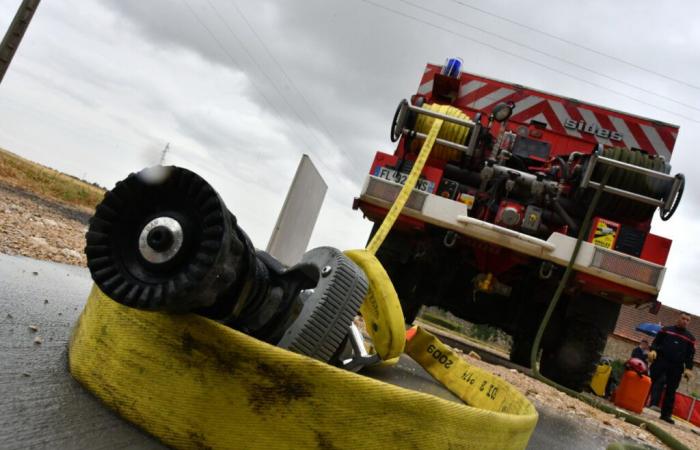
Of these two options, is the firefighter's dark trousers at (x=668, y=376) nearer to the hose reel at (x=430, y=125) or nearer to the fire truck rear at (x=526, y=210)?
the fire truck rear at (x=526, y=210)

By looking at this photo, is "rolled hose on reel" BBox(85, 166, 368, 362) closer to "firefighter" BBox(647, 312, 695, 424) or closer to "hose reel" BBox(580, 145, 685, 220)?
"hose reel" BBox(580, 145, 685, 220)

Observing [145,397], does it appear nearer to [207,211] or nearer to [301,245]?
[207,211]

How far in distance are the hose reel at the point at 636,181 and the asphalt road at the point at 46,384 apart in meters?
2.00

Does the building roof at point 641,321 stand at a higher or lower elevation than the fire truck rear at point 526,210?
higher

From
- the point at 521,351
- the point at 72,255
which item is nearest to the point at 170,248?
Result: the point at 72,255

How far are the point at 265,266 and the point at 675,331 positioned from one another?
8.69m

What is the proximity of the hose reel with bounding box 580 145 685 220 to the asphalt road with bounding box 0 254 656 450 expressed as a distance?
200 cm

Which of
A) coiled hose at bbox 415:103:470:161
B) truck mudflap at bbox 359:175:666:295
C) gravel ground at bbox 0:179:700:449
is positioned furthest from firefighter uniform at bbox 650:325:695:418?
coiled hose at bbox 415:103:470:161

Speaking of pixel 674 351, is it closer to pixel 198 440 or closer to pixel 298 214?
pixel 298 214

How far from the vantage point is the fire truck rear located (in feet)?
12.7

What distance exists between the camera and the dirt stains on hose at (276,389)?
3.31 feet

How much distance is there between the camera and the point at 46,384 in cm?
116

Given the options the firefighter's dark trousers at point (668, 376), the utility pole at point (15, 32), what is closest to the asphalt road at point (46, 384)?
the firefighter's dark trousers at point (668, 376)

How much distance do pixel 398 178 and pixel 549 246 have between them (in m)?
1.34
